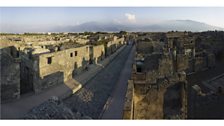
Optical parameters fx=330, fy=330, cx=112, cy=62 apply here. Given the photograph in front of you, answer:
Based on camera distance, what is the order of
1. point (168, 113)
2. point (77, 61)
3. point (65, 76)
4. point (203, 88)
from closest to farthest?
1. point (168, 113)
2. point (203, 88)
3. point (65, 76)
4. point (77, 61)

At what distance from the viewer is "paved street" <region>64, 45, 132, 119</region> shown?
59.4 feet

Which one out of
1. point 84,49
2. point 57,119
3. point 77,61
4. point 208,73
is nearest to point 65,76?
point 77,61

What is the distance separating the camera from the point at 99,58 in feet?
116

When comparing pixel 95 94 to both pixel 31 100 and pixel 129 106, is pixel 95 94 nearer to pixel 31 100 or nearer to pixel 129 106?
pixel 31 100

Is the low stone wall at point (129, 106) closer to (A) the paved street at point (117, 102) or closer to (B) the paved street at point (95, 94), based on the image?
(A) the paved street at point (117, 102)

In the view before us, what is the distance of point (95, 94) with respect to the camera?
21.7m

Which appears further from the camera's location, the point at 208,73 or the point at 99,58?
the point at 99,58

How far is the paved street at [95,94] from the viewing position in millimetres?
18094

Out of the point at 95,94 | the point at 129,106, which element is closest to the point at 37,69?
the point at 95,94

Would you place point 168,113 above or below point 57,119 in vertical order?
below

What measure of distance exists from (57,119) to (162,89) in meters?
7.38

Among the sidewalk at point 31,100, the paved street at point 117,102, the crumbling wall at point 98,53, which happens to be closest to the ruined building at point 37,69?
the sidewalk at point 31,100
